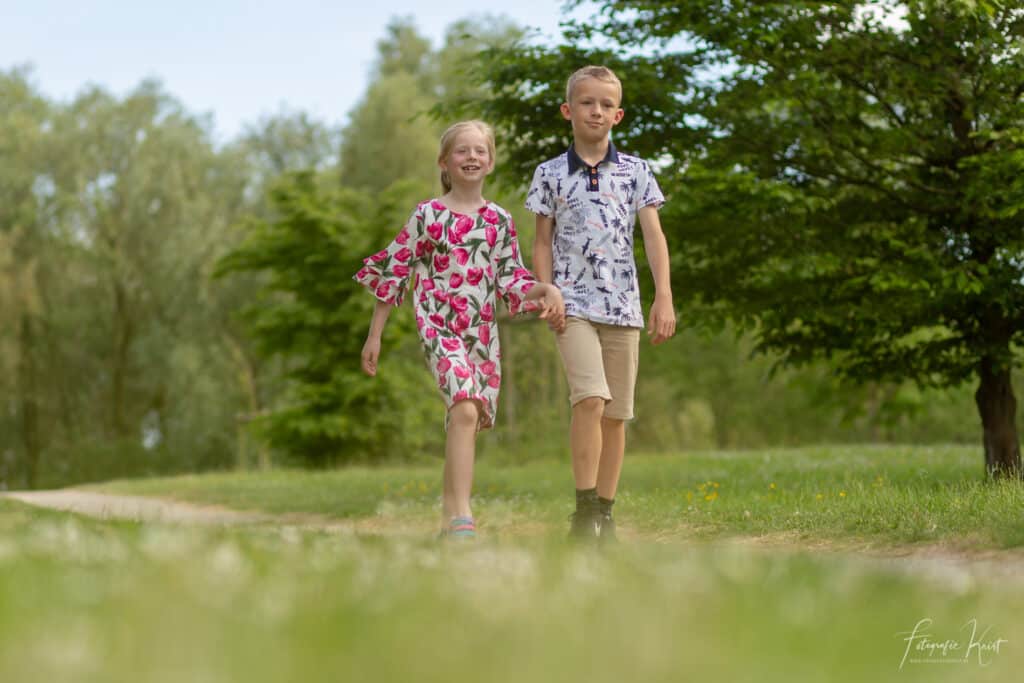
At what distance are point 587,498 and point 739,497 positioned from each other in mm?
3846

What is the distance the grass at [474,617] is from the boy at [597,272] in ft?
6.86

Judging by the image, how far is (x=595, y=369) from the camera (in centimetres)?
585

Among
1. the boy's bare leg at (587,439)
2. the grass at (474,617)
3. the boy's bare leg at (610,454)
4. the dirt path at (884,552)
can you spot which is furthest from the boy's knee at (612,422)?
the grass at (474,617)

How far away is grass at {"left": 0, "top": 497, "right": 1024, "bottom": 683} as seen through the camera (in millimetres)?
2139

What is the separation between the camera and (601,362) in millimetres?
5906

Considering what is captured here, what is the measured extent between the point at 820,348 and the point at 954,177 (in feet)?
7.47

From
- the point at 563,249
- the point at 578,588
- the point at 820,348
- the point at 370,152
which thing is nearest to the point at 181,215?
the point at 370,152

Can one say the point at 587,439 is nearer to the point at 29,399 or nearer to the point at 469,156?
the point at 469,156

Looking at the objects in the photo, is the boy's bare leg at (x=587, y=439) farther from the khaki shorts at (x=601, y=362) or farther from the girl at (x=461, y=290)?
Answer: the girl at (x=461, y=290)

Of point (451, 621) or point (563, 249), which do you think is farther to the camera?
point (563, 249)

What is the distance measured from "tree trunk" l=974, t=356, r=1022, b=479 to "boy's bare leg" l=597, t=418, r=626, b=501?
6.32 metres

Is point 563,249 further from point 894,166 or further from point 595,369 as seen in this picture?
point 894,166

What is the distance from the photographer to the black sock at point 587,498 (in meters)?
5.88

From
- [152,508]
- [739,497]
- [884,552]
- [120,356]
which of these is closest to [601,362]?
[884,552]
